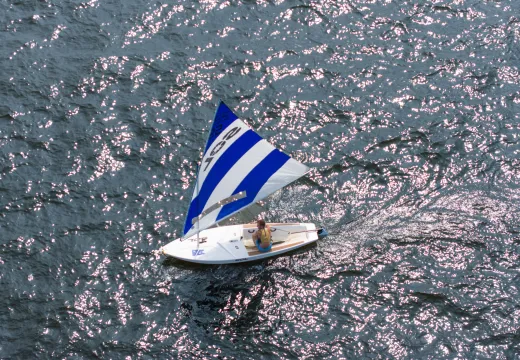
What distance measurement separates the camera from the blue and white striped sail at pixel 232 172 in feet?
80.4

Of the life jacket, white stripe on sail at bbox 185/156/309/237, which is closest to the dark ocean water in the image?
the life jacket

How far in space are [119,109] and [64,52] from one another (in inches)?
233

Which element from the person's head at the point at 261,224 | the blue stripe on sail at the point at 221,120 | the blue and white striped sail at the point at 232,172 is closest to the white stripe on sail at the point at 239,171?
the blue and white striped sail at the point at 232,172

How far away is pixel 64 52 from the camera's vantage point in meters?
34.7

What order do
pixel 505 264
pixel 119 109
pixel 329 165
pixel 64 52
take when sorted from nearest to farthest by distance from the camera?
1. pixel 505 264
2. pixel 329 165
3. pixel 119 109
4. pixel 64 52

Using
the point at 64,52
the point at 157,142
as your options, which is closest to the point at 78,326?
the point at 157,142

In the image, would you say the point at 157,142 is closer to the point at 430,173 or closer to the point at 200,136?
the point at 200,136

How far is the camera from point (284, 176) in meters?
25.4

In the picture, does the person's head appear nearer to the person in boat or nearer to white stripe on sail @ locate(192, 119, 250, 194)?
the person in boat

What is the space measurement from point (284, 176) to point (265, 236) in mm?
2791

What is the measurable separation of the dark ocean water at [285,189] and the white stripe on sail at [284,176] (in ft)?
8.79

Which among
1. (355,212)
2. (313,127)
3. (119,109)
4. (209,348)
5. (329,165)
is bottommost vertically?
(209,348)

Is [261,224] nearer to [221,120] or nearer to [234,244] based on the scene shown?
[234,244]

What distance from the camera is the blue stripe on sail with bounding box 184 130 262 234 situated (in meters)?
24.6
